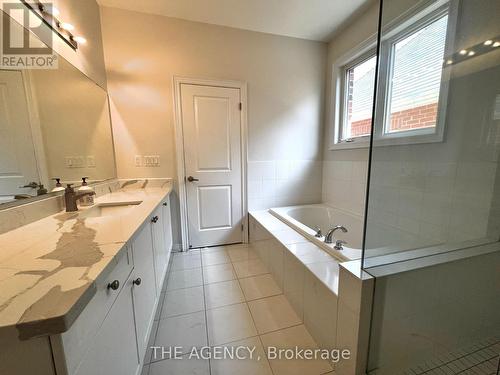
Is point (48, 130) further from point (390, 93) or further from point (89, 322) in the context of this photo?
point (390, 93)

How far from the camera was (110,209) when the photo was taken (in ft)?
4.96

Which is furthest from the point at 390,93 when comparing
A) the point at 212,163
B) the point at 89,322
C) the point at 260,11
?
the point at 89,322

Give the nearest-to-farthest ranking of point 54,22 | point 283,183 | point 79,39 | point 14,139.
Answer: point 14,139, point 54,22, point 79,39, point 283,183

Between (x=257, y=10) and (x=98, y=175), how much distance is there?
2155mm

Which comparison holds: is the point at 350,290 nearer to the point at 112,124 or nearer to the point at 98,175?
the point at 98,175

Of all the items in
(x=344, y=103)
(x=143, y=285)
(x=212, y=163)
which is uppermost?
(x=344, y=103)

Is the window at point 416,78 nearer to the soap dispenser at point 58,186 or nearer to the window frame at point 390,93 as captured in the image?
the window frame at point 390,93

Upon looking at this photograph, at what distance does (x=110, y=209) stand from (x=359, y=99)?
267 centimetres

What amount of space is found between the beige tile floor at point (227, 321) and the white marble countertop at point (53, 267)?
0.83 m

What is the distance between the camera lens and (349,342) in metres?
1.00

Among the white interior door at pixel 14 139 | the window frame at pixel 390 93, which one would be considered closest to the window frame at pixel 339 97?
the window frame at pixel 390 93

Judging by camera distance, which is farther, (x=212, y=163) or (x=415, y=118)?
(x=212, y=163)

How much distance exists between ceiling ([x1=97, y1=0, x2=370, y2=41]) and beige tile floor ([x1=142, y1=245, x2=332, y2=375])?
8.29ft

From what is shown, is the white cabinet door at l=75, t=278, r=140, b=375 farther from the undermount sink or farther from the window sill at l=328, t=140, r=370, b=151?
the window sill at l=328, t=140, r=370, b=151
